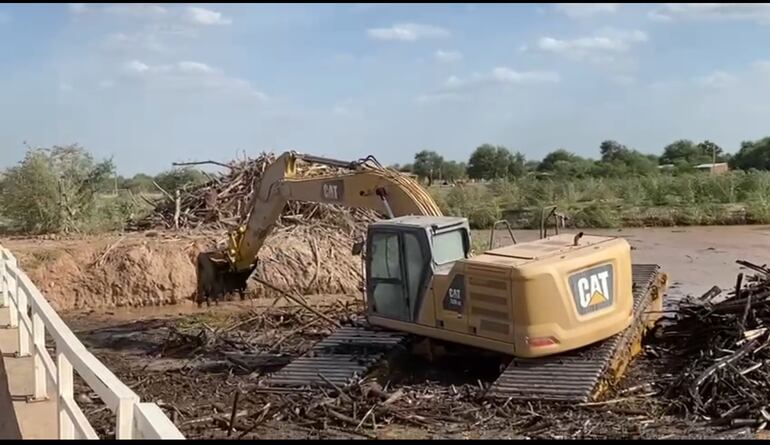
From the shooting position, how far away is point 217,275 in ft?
52.3

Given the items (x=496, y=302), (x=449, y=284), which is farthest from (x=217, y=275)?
(x=496, y=302)

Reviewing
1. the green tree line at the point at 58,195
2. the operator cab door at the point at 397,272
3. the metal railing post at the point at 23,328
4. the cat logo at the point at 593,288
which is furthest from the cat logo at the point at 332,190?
the green tree line at the point at 58,195

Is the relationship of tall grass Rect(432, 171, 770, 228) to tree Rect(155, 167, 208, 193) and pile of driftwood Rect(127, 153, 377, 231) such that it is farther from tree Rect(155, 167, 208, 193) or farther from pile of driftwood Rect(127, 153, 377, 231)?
pile of driftwood Rect(127, 153, 377, 231)

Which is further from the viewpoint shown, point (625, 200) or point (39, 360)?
point (625, 200)

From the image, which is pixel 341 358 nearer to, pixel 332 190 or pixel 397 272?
pixel 397 272

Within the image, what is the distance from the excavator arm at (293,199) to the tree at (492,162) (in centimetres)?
4613

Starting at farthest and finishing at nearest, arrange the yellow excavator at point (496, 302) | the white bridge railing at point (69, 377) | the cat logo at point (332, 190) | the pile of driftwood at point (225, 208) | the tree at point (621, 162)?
the tree at point (621, 162) < the pile of driftwood at point (225, 208) < the cat logo at point (332, 190) < the yellow excavator at point (496, 302) < the white bridge railing at point (69, 377)

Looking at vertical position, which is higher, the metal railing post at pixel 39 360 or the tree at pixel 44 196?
the tree at pixel 44 196

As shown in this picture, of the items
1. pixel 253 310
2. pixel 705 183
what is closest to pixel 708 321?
pixel 253 310

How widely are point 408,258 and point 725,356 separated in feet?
12.8

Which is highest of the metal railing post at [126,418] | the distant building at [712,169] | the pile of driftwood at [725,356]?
the distant building at [712,169]

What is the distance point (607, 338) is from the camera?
10.9 metres

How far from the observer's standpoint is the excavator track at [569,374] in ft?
31.3

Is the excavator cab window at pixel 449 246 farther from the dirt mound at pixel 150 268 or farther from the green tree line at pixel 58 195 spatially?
the green tree line at pixel 58 195
